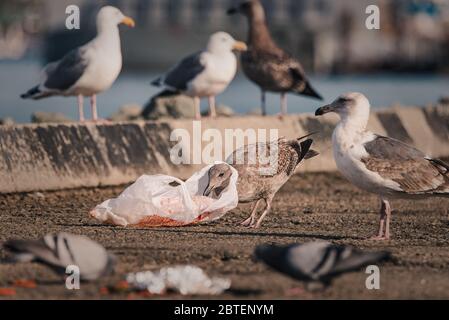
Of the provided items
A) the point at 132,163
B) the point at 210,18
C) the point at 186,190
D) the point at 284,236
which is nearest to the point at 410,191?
the point at 284,236

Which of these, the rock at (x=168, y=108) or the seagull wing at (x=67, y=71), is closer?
the seagull wing at (x=67, y=71)

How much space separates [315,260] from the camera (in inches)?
248

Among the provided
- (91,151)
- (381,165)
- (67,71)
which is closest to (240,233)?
(381,165)

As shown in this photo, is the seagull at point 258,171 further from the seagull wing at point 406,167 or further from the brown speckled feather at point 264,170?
the seagull wing at point 406,167

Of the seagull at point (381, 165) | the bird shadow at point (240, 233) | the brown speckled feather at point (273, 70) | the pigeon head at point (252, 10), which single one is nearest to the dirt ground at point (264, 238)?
the bird shadow at point (240, 233)

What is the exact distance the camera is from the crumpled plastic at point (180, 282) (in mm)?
6285

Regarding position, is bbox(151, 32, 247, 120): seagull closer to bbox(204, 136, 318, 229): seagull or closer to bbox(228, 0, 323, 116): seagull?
bbox(228, 0, 323, 116): seagull

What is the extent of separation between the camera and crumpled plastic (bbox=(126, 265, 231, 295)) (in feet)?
20.6

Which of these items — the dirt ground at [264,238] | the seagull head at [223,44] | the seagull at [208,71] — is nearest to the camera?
the dirt ground at [264,238]

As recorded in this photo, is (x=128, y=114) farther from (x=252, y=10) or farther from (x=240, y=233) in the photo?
(x=240, y=233)

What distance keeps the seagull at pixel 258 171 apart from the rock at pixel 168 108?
5310mm

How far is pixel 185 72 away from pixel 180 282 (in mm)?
7417
